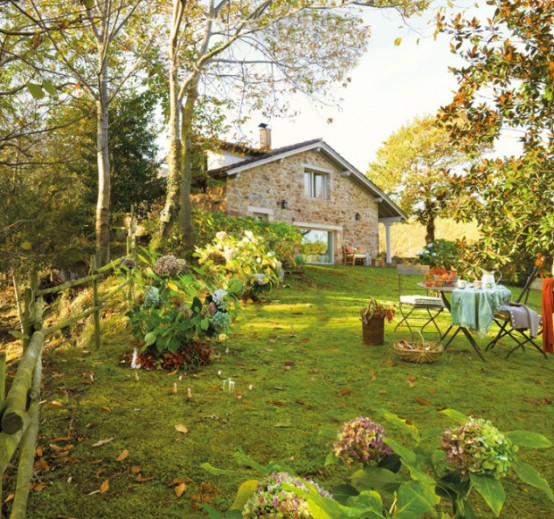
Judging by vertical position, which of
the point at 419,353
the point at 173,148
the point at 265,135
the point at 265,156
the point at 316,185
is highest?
the point at 265,135

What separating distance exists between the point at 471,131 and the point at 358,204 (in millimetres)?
14379

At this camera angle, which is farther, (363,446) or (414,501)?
(363,446)

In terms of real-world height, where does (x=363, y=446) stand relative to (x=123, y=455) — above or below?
above

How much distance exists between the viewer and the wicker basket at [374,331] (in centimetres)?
550

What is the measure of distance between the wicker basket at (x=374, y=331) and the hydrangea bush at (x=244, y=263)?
9.08ft

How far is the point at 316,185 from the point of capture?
725 inches

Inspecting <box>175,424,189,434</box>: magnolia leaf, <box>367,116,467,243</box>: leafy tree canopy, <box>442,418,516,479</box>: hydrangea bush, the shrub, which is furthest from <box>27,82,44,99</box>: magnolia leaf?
<box>367,116,467,243</box>: leafy tree canopy

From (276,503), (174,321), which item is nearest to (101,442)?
(174,321)

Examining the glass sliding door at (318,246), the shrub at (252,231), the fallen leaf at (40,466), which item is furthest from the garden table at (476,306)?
the glass sliding door at (318,246)

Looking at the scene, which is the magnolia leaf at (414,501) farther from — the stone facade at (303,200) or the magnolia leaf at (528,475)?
the stone facade at (303,200)

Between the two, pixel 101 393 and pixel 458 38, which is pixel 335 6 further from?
pixel 101 393

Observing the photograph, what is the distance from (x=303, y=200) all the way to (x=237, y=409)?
1467cm

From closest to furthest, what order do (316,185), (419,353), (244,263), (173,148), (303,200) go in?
(419,353)
(244,263)
(173,148)
(303,200)
(316,185)

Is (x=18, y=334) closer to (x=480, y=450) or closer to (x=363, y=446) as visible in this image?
(x=363, y=446)
